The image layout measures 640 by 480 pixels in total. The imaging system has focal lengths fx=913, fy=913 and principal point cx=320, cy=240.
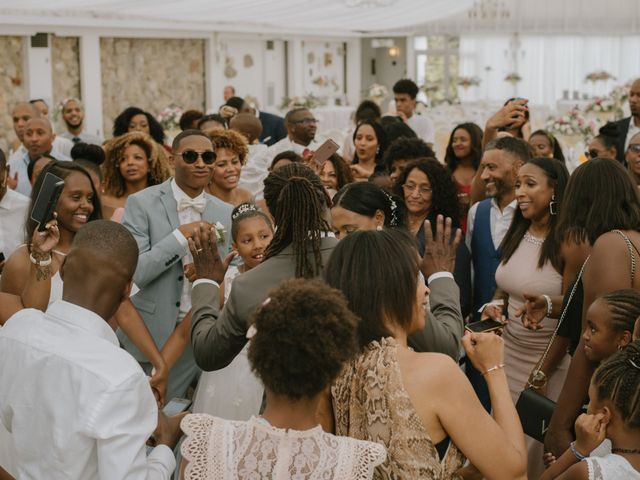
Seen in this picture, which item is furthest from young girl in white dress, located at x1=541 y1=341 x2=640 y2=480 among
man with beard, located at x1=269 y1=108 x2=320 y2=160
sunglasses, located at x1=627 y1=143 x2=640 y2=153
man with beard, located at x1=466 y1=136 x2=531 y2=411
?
man with beard, located at x1=269 y1=108 x2=320 y2=160

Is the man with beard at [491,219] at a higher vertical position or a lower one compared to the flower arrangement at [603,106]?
lower

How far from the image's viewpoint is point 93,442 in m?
2.26

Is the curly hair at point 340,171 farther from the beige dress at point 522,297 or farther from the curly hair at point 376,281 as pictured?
the curly hair at point 376,281

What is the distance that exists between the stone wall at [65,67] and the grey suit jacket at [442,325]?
1172 cm

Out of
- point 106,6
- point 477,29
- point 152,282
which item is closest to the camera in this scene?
point 152,282

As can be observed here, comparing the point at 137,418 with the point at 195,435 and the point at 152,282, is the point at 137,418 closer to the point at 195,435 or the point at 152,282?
Answer: the point at 195,435

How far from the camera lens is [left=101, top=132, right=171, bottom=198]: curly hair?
18.3 feet

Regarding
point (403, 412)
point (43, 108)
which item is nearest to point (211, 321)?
point (403, 412)

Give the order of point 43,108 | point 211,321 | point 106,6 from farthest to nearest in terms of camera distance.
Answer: point 106,6 < point 43,108 < point 211,321

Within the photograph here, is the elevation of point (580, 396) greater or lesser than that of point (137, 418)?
lesser

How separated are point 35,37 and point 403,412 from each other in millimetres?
12716

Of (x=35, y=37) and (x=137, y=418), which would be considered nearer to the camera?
(x=137, y=418)

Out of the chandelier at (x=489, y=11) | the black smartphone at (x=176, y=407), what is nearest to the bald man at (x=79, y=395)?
the black smartphone at (x=176, y=407)

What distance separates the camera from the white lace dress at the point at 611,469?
2459mm
